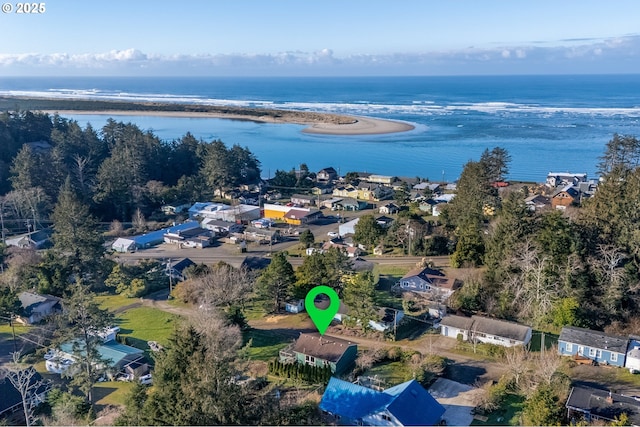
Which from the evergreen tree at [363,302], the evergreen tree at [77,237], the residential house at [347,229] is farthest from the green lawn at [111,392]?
the residential house at [347,229]

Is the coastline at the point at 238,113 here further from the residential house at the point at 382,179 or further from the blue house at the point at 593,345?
the blue house at the point at 593,345

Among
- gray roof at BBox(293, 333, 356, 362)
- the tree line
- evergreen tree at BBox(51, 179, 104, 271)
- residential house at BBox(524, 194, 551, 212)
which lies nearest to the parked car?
gray roof at BBox(293, 333, 356, 362)

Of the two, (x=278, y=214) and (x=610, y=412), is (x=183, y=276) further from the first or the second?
(x=610, y=412)

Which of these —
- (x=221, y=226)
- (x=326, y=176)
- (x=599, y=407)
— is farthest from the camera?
(x=326, y=176)

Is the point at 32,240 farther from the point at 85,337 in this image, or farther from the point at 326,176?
the point at 326,176

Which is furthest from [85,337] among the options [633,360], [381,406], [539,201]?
[539,201]

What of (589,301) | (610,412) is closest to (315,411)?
(610,412)
